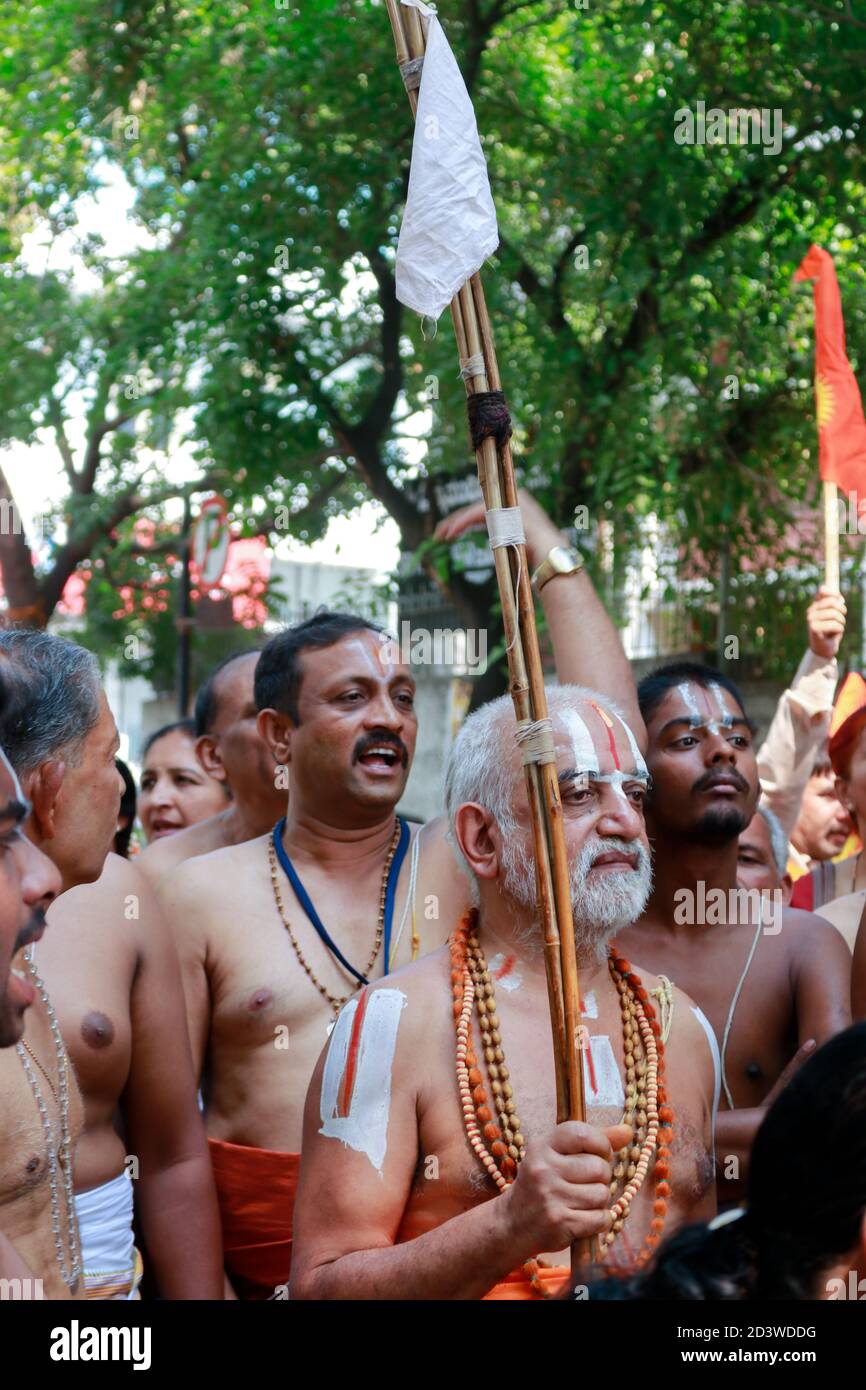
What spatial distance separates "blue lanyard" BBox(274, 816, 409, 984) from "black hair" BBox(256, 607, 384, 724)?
33 cm

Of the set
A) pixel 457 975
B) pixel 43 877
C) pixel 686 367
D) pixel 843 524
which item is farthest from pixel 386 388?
pixel 43 877

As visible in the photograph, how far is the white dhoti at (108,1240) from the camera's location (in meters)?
2.77

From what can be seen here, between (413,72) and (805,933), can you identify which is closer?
(413,72)

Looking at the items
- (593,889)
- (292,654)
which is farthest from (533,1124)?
(292,654)

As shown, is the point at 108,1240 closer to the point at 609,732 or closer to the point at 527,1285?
the point at 527,1285

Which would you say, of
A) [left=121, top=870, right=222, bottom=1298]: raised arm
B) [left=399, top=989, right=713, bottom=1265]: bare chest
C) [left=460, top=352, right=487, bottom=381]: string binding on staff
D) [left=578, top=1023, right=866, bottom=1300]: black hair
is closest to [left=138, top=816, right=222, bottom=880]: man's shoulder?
[left=121, top=870, right=222, bottom=1298]: raised arm

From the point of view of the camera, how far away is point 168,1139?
9.89 ft

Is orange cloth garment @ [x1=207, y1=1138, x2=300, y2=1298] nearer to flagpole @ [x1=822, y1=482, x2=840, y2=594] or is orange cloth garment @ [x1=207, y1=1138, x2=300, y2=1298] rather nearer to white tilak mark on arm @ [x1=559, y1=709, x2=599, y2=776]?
white tilak mark on arm @ [x1=559, y1=709, x2=599, y2=776]

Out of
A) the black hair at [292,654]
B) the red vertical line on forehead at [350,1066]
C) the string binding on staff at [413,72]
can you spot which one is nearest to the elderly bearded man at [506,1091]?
the red vertical line on forehead at [350,1066]

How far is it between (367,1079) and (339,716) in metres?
1.33

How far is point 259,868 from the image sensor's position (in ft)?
11.8

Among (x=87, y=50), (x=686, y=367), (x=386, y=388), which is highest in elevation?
(x=87, y=50)

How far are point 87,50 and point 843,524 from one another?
573 cm
